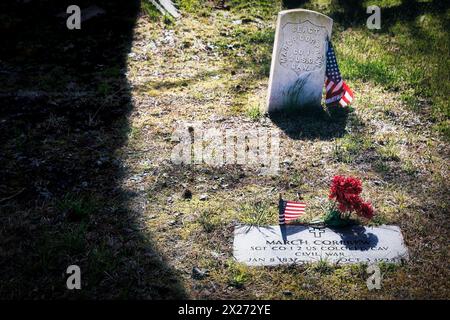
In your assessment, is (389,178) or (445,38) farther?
(445,38)

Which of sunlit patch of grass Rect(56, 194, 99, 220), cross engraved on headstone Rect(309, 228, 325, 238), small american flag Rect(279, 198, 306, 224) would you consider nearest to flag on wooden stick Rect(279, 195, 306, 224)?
small american flag Rect(279, 198, 306, 224)

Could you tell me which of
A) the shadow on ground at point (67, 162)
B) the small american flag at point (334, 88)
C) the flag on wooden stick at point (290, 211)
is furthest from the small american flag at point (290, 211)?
the small american flag at point (334, 88)

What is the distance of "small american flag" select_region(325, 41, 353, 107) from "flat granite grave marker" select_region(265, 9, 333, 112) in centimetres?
9

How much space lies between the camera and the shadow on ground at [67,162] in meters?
4.45

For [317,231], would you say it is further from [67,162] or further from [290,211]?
[67,162]

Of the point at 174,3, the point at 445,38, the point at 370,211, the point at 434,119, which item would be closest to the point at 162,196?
the point at 370,211

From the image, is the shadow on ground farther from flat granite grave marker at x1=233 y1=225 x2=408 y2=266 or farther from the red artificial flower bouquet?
the red artificial flower bouquet

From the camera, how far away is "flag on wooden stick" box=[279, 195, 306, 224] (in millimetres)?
5051

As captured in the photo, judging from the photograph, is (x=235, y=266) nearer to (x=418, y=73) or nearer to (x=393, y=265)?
(x=393, y=265)

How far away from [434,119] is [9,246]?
18.2 feet

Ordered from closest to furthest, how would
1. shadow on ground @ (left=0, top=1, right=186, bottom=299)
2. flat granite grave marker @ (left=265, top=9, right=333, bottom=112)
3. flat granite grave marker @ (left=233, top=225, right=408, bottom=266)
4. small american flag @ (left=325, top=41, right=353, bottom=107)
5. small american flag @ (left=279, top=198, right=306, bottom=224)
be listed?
shadow on ground @ (left=0, top=1, right=186, bottom=299), flat granite grave marker @ (left=233, top=225, right=408, bottom=266), small american flag @ (left=279, top=198, right=306, bottom=224), flat granite grave marker @ (left=265, top=9, right=333, bottom=112), small american flag @ (left=325, top=41, right=353, bottom=107)

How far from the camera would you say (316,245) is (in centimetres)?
480

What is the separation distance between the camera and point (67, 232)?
4871 mm

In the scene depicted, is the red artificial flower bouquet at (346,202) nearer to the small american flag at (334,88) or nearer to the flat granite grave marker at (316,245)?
the flat granite grave marker at (316,245)
